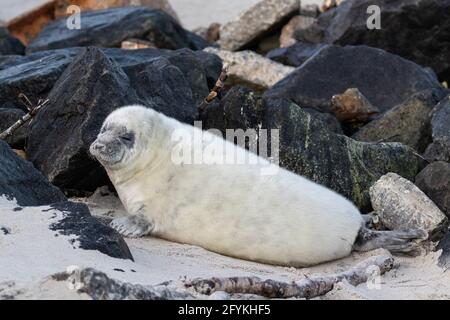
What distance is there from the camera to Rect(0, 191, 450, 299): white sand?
13.9 feet

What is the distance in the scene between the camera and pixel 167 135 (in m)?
6.33

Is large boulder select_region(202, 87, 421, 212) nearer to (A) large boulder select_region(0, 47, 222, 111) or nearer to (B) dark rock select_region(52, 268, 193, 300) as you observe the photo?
(A) large boulder select_region(0, 47, 222, 111)

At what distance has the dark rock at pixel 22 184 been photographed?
537 centimetres

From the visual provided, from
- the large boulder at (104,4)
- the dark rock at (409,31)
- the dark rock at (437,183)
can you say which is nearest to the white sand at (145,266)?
the dark rock at (437,183)

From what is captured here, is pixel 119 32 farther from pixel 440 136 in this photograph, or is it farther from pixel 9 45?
pixel 440 136

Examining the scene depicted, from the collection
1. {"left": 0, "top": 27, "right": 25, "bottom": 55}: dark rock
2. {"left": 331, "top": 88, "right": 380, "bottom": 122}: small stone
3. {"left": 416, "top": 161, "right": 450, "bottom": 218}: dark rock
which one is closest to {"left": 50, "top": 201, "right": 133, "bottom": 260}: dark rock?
{"left": 416, "top": 161, "right": 450, "bottom": 218}: dark rock

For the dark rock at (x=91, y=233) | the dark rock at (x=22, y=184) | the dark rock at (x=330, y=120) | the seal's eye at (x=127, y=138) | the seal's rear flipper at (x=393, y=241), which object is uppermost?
the seal's eye at (x=127, y=138)

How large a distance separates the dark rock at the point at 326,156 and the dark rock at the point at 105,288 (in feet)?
9.94

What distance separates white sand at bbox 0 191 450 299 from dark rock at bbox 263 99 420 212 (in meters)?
1.10

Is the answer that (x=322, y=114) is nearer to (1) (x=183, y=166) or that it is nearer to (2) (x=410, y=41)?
(1) (x=183, y=166)

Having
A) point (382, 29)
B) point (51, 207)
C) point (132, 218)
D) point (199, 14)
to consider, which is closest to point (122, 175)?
point (132, 218)

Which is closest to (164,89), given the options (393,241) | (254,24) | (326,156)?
(326,156)

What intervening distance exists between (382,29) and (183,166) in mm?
6524

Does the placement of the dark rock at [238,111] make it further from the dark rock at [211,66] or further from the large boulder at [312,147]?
the dark rock at [211,66]
